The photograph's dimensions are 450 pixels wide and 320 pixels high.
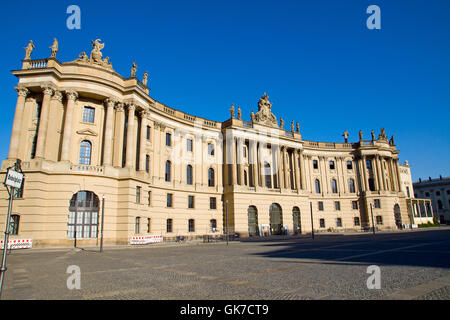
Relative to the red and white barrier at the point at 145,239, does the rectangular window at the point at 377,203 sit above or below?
above

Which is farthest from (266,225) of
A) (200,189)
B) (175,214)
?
(175,214)

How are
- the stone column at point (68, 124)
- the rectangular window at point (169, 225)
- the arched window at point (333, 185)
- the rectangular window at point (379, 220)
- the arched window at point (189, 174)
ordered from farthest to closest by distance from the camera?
1. the arched window at point (333, 185)
2. the rectangular window at point (379, 220)
3. the arched window at point (189, 174)
4. the rectangular window at point (169, 225)
5. the stone column at point (68, 124)

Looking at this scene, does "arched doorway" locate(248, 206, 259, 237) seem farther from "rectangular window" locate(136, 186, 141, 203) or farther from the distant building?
the distant building

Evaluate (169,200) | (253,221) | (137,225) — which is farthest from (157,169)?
(253,221)

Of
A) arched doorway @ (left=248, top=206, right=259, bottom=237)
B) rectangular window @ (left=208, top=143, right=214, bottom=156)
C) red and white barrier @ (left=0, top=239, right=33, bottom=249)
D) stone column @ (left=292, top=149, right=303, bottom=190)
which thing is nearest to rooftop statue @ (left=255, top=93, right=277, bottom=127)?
stone column @ (left=292, top=149, right=303, bottom=190)

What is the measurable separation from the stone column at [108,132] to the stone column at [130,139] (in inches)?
68.8

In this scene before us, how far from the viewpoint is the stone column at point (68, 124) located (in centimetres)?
2867

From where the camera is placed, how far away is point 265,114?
50.4 metres

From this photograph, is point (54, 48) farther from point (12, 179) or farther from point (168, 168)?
point (12, 179)

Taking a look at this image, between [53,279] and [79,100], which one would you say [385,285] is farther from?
[79,100]

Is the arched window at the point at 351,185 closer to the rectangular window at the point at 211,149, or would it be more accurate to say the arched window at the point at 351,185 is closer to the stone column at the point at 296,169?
the stone column at the point at 296,169

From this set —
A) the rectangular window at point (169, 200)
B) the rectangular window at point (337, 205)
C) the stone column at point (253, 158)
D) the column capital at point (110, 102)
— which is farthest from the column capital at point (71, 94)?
the rectangular window at point (337, 205)

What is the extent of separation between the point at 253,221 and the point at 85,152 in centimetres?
2602

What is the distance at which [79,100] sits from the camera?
103ft
